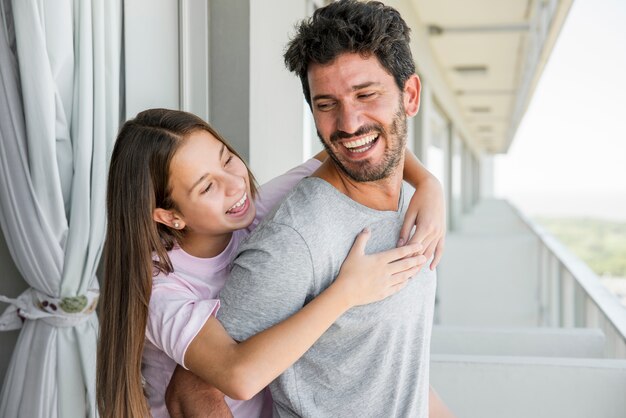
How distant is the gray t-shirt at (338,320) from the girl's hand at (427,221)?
0.09ft

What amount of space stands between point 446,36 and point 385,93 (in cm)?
529

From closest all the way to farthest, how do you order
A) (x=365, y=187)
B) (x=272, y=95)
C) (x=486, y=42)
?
(x=365, y=187) < (x=272, y=95) < (x=486, y=42)

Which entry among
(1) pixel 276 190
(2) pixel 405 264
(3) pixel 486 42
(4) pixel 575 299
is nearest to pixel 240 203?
(1) pixel 276 190

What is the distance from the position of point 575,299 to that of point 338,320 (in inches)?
124

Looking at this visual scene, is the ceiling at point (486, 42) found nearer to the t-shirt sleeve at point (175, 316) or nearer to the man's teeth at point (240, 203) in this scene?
the man's teeth at point (240, 203)

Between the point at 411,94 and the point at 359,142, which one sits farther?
the point at 411,94

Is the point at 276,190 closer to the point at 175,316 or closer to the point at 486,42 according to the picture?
the point at 175,316

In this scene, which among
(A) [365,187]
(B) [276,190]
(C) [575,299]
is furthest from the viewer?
(C) [575,299]

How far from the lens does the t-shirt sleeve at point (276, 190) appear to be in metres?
1.43

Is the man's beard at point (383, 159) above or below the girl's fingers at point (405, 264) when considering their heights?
above

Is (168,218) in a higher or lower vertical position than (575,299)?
higher

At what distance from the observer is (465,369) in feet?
7.53

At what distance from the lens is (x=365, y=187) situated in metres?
1.26

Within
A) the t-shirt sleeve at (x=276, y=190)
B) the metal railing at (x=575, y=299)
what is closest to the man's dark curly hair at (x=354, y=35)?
the t-shirt sleeve at (x=276, y=190)
